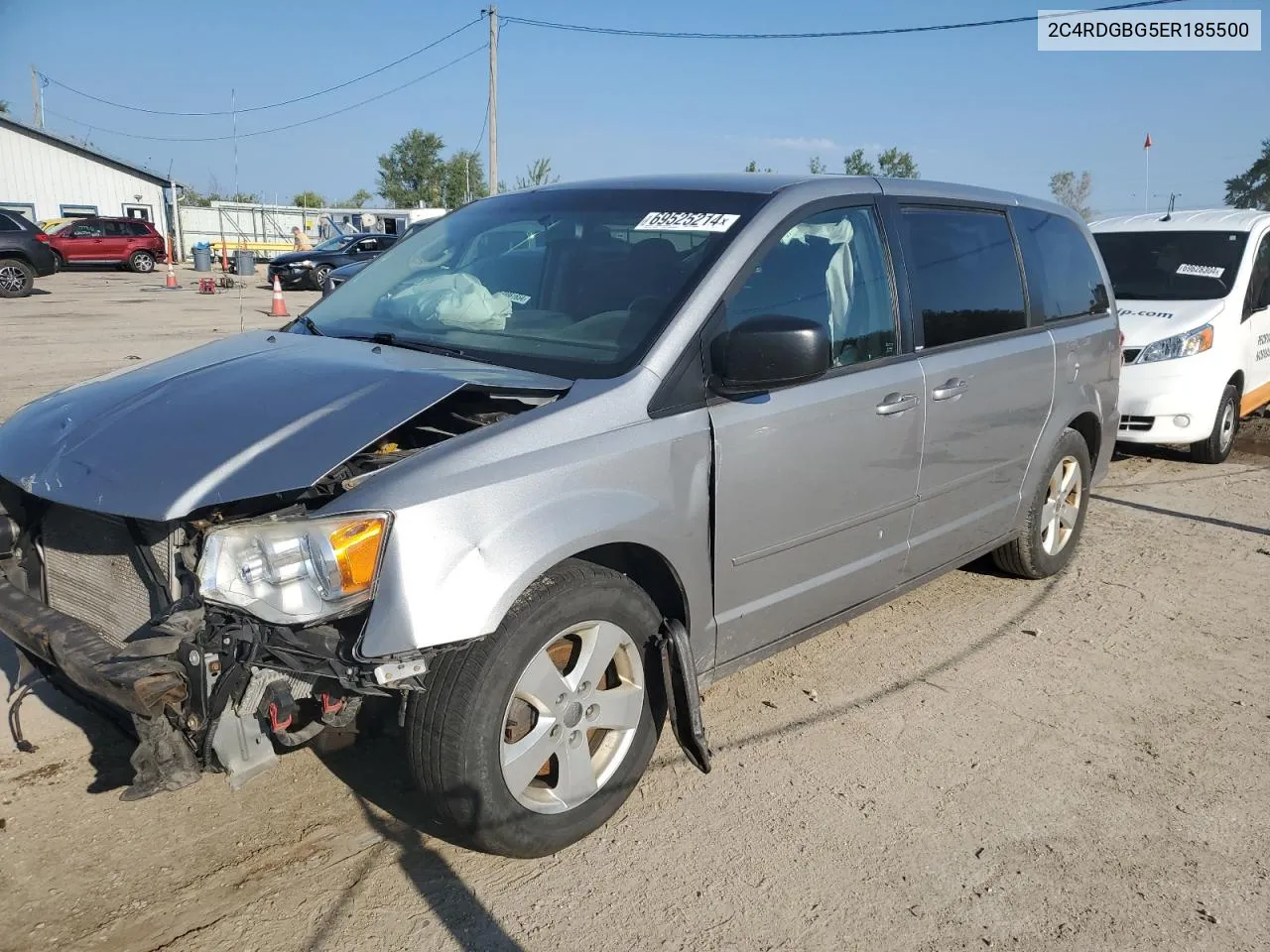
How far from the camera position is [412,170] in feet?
255

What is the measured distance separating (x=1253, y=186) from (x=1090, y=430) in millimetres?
47474

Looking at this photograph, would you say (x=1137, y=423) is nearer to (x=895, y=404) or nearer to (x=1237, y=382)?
(x=1237, y=382)

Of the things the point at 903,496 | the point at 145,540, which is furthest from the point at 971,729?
the point at 145,540

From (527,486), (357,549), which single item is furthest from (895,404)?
(357,549)

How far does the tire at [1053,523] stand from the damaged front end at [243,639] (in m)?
3.34

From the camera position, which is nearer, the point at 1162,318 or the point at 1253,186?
the point at 1162,318

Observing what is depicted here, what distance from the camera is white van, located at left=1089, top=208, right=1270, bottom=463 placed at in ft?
24.6

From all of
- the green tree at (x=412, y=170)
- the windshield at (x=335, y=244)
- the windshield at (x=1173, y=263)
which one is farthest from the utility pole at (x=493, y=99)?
the green tree at (x=412, y=170)

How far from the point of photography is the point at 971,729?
144 inches

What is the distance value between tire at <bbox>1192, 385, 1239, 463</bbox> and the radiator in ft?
24.9

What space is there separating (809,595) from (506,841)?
1374mm

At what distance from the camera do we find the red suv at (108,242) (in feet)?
99.7

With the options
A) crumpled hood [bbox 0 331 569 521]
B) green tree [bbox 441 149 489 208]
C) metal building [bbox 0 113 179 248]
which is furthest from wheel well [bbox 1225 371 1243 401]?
green tree [bbox 441 149 489 208]

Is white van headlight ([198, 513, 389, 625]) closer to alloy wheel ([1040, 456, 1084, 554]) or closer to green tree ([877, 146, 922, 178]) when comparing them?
alloy wheel ([1040, 456, 1084, 554])
